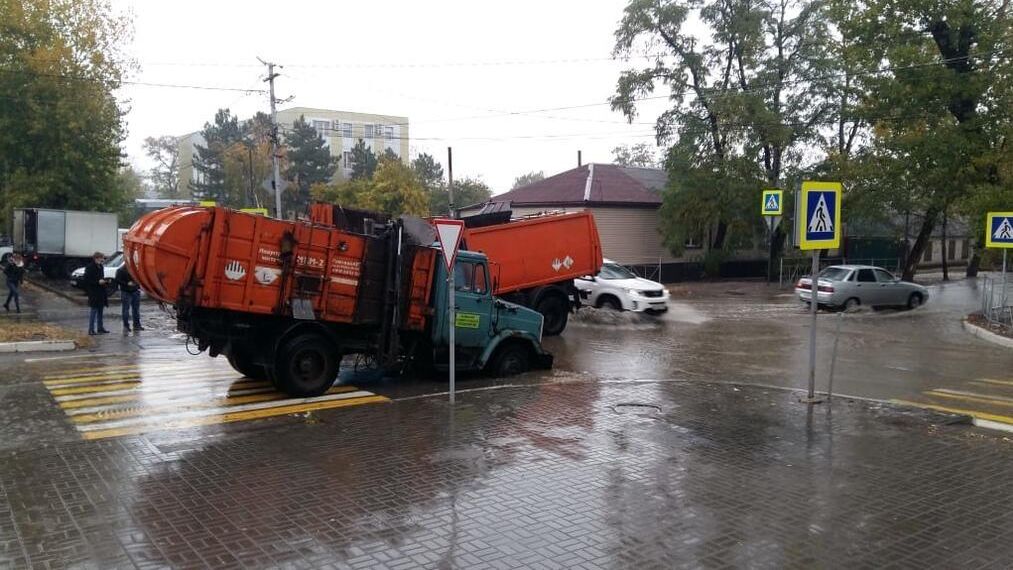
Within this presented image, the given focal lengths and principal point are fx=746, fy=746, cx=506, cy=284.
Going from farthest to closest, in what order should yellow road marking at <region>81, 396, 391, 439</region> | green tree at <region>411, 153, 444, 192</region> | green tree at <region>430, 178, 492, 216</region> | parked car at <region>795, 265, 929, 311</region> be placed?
green tree at <region>411, 153, 444, 192</region>, green tree at <region>430, 178, 492, 216</region>, parked car at <region>795, 265, 929, 311</region>, yellow road marking at <region>81, 396, 391, 439</region>

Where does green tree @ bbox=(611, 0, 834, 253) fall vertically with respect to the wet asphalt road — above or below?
above

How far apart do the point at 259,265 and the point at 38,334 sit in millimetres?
8716

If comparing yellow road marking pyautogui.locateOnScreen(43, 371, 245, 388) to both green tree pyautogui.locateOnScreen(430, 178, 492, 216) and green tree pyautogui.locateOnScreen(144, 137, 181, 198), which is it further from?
green tree pyautogui.locateOnScreen(144, 137, 181, 198)

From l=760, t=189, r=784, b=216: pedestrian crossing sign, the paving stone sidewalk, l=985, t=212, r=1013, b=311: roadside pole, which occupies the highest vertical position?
l=760, t=189, r=784, b=216: pedestrian crossing sign

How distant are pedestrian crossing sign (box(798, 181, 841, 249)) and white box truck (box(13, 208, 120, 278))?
31.3 m

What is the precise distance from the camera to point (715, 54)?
36.3 metres

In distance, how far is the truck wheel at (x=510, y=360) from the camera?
500 inches

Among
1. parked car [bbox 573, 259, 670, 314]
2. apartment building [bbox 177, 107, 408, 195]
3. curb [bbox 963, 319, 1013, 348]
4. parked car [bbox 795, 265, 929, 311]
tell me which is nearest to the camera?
curb [bbox 963, 319, 1013, 348]

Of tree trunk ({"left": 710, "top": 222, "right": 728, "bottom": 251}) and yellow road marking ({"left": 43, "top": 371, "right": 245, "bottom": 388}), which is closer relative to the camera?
yellow road marking ({"left": 43, "top": 371, "right": 245, "bottom": 388})

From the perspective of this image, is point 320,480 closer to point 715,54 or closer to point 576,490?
point 576,490

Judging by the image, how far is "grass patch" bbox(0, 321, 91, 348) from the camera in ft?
50.5

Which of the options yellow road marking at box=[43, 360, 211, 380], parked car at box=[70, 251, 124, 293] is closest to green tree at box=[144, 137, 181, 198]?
parked car at box=[70, 251, 124, 293]

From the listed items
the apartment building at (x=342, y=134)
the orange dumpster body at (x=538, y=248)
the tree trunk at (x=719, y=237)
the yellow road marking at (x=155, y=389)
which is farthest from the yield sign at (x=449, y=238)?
the apartment building at (x=342, y=134)

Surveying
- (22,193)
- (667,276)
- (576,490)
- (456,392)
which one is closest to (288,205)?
(22,193)
